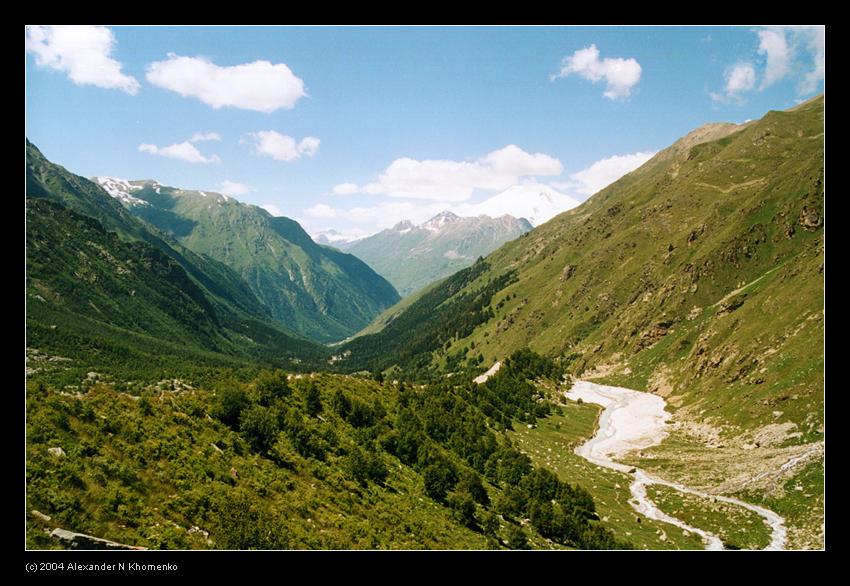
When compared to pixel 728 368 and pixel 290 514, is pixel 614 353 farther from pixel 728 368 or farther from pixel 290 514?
pixel 290 514

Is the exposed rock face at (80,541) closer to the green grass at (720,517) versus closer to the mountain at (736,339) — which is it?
the green grass at (720,517)

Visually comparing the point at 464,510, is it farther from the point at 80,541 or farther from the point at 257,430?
the point at 80,541

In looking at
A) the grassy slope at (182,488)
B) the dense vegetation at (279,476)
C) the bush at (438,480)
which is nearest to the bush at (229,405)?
the dense vegetation at (279,476)

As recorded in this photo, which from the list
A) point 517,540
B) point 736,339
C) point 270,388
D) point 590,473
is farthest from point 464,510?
point 736,339
